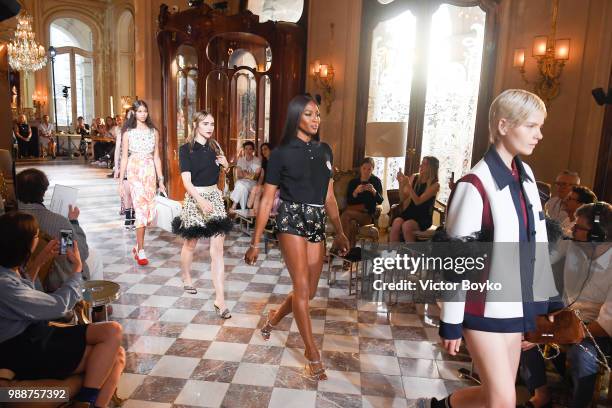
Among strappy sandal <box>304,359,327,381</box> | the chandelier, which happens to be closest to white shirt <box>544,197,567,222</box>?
strappy sandal <box>304,359,327,381</box>

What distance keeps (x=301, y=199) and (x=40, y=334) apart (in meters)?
1.55

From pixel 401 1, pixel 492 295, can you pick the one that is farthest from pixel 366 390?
pixel 401 1

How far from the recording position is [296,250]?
113 inches

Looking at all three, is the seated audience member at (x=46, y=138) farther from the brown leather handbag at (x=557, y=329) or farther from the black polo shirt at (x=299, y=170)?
the brown leather handbag at (x=557, y=329)

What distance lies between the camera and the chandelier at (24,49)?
1419 centimetres

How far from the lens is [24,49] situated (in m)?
14.3

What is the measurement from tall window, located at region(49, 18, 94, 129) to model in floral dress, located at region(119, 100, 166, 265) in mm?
14600

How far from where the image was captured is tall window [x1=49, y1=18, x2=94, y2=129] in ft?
58.2

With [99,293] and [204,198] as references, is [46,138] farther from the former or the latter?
[99,293]

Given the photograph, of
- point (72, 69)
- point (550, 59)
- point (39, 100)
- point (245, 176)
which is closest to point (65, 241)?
point (245, 176)

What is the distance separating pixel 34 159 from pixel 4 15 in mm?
14811

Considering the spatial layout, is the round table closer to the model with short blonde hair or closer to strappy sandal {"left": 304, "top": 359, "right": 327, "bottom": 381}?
strappy sandal {"left": 304, "top": 359, "right": 327, "bottom": 381}

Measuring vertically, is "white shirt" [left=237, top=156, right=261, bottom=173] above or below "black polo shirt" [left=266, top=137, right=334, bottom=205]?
below

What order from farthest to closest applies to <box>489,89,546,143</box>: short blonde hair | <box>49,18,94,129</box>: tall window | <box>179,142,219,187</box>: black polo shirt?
<box>49,18,94,129</box>: tall window
<box>179,142,219,187</box>: black polo shirt
<box>489,89,546,143</box>: short blonde hair
